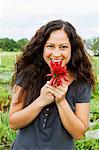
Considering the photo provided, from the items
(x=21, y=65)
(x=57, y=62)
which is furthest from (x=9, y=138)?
(x=57, y=62)

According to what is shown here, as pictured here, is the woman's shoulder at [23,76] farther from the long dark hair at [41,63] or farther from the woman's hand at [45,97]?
the woman's hand at [45,97]

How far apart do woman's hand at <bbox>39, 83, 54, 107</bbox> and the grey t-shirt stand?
0.38 ft

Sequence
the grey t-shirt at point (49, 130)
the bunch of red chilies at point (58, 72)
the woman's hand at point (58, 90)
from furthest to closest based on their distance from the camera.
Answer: the grey t-shirt at point (49, 130) → the woman's hand at point (58, 90) → the bunch of red chilies at point (58, 72)

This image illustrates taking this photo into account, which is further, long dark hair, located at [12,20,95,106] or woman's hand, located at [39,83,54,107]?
long dark hair, located at [12,20,95,106]

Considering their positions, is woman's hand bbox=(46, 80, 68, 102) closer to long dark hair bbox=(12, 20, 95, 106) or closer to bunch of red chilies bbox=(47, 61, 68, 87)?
bunch of red chilies bbox=(47, 61, 68, 87)

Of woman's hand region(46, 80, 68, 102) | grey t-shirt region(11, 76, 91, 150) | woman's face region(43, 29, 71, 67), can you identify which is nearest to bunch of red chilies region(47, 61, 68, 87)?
woman's hand region(46, 80, 68, 102)

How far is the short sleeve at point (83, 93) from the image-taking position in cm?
249

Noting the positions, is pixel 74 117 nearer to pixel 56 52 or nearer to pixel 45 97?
pixel 45 97

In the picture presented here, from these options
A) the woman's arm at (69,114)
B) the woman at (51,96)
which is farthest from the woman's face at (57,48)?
the woman's arm at (69,114)

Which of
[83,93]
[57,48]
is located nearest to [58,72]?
[57,48]

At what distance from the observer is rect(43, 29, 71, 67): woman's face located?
2.36 meters

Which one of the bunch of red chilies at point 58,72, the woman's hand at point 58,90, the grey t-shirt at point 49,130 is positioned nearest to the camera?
the bunch of red chilies at point 58,72

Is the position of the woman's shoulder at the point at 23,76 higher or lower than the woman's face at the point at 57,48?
lower

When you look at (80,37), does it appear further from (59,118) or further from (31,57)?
(59,118)
